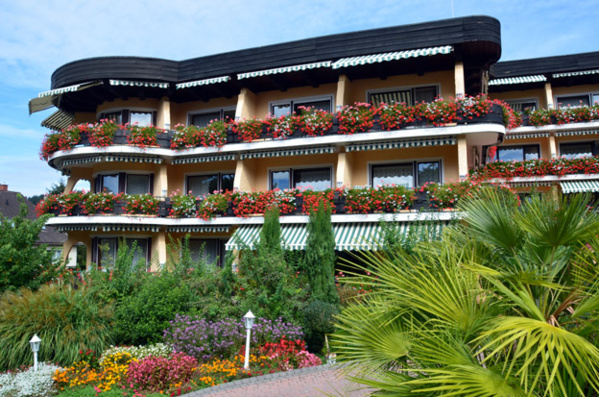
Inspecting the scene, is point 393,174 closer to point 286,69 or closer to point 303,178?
point 303,178

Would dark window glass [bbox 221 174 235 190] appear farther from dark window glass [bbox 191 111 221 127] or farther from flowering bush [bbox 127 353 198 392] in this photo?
flowering bush [bbox 127 353 198 392]

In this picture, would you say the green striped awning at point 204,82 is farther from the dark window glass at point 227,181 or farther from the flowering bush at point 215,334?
the flowering bush at point 215,334

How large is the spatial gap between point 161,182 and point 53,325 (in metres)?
12.4

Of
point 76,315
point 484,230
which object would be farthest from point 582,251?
point 76,315

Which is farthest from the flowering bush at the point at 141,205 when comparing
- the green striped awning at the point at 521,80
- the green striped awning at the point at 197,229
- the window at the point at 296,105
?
the green striped awning at the point at 521,80

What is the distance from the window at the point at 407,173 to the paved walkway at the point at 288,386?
36.5 feet

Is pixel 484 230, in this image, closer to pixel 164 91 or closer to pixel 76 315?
pixel 76 315

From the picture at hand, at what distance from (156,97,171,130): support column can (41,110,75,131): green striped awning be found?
7033 mm

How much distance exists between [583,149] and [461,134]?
525 inches

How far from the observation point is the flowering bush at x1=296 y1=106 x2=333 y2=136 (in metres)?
20.3

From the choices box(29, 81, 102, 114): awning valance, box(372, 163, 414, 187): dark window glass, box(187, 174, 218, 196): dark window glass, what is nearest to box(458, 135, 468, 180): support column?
box(372, 163, 414, 187): dark window glass

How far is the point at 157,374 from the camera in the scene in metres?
10.6

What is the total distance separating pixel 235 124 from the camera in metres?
22.0

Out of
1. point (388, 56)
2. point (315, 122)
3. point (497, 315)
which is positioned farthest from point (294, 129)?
point (497, 315)
